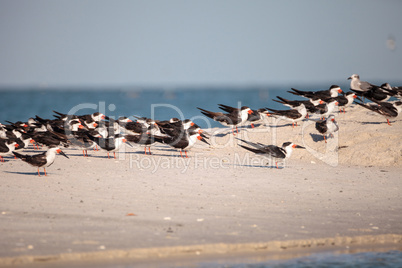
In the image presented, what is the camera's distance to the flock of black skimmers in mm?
13727

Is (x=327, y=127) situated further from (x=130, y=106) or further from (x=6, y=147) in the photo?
(x=130, y=106)

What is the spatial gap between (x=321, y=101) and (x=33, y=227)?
47.5 feet

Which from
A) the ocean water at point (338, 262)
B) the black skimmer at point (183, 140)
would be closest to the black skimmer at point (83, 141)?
the black skimmer at point (183, 140)

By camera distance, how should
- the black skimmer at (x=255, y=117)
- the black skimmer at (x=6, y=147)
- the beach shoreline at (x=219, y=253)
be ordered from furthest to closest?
the black skimmer at (x=255, y=117)
the black skimmer at (x=6, y=147)
the beach shoreline at (x=219, y=253)

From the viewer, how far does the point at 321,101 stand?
19.6 m

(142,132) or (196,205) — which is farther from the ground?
(142,132)

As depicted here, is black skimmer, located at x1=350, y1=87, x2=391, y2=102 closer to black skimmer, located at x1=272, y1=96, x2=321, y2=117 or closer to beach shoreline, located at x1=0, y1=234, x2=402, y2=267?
black skimmer, located at x1=272, y1=96, x2=321, y2=117

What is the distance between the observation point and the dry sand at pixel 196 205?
667cm

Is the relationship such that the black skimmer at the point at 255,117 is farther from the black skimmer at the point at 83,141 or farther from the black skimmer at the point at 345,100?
the black skimmer at the point at 83,141

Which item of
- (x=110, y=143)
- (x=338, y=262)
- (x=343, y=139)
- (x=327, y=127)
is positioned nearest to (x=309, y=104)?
(x=327, y=127)

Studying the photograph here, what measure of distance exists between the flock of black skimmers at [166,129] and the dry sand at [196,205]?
50cm

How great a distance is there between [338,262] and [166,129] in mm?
10013

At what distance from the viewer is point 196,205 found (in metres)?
8.66

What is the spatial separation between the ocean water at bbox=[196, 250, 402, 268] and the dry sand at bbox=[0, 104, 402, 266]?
0.94 feet
